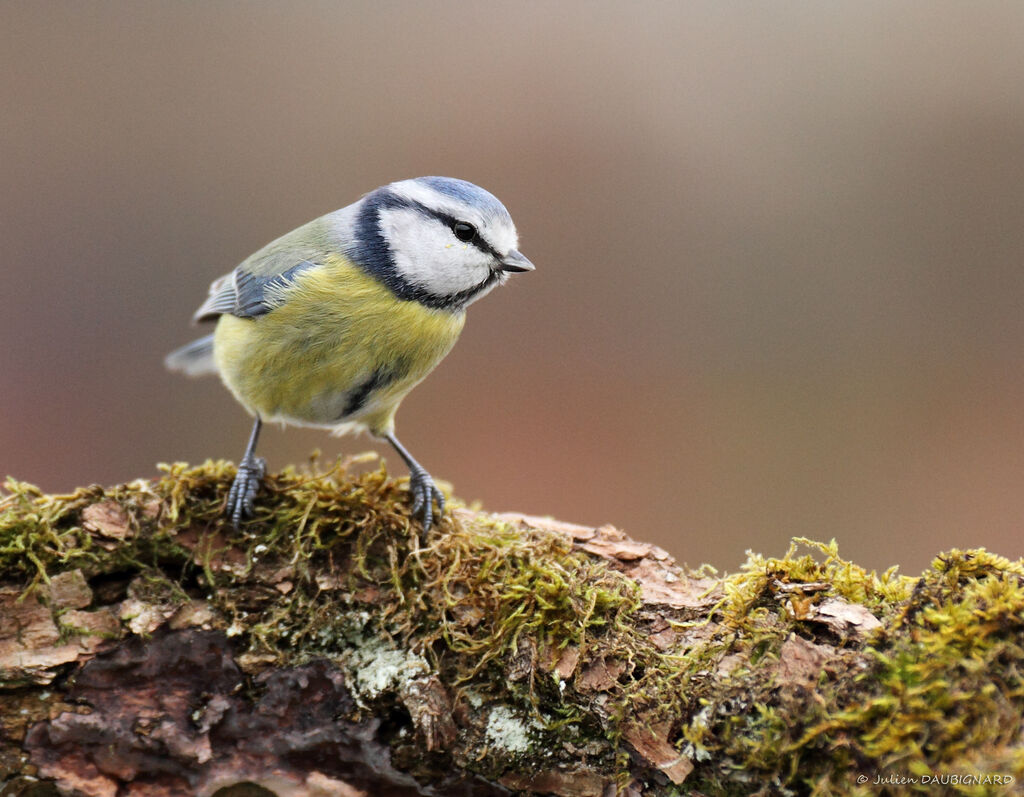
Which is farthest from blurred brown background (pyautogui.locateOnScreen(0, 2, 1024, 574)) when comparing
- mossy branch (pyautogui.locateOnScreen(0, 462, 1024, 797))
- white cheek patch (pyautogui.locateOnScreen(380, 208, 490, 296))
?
mossy branch (pyautogui.locateOnScreen(0, 462, 1024, 797))

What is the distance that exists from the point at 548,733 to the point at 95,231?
11.7ft

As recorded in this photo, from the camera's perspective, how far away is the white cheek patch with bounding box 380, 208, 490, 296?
2.07 m

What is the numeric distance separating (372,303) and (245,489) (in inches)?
Answer: 21.2

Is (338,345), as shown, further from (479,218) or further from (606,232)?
(606,232)

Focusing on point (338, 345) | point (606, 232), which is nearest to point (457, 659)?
point (338, 345)

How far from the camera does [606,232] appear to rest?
4234 millimetres

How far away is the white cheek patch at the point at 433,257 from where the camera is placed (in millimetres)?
2070

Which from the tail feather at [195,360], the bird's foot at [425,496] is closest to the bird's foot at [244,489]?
the bird's foot at [425,496]

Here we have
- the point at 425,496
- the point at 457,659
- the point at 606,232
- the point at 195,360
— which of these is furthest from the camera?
the point at 606,232

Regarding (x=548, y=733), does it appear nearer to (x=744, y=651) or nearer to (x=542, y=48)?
(x=744, y=651)

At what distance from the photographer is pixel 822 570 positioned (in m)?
1.49

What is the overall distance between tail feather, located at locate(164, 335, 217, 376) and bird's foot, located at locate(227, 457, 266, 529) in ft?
2.90

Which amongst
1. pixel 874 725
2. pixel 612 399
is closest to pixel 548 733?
pixel 874 725

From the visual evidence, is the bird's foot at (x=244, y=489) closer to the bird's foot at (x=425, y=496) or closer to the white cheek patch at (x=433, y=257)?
the bird's foot at (x=425, y=496)
